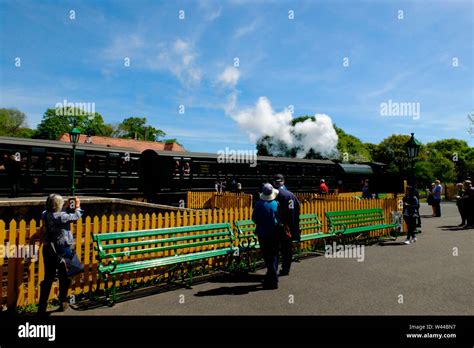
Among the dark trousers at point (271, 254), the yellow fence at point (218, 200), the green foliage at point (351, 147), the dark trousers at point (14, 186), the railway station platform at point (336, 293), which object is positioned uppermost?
the green foliage at point (351, 147)

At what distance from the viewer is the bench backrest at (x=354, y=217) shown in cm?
977

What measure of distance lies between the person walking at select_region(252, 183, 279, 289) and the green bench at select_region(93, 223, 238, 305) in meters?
1.21

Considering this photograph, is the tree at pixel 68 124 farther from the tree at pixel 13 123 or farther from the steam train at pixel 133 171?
the steam train at pixel 133 171

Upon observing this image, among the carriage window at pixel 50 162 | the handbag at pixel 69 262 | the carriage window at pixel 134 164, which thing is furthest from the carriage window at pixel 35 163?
the handbag at pixel 69 262

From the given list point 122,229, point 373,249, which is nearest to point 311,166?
point 373,249

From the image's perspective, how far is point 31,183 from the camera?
47.1ft

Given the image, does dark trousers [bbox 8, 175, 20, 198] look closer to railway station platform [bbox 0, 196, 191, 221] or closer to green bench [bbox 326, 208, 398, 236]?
railway station platform [bbox 0, 196, 191, 221]

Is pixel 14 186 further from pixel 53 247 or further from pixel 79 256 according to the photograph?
pixel 53 247

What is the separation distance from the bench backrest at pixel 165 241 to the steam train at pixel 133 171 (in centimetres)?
1033

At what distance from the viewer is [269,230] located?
19.6 feet

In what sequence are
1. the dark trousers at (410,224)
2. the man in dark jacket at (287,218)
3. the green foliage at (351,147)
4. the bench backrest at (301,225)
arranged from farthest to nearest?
the green foliage at (351,147) → the dark trousers at (410,224) → the bench backrest at (301,225) → the man in dark jacket at (287,218)
